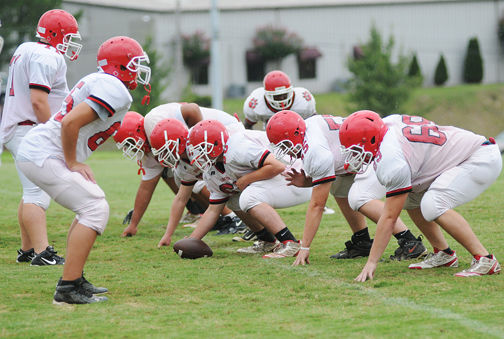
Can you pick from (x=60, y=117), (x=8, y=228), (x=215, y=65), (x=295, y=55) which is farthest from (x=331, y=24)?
(x=60, y=117)

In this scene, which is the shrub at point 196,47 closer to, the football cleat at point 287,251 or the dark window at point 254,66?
the dark window at point 254,66

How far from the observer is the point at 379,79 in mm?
28953

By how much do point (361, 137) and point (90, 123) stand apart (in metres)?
1.82

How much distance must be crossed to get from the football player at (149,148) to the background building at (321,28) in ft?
96.6

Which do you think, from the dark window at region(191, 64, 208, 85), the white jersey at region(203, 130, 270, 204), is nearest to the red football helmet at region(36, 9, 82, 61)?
the white jersey at region(203, 130, 270, 204)

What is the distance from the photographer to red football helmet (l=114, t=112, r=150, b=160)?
6.46m

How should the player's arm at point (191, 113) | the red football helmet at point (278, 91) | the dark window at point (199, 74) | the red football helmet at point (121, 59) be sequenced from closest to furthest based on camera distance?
the red football helmet at point (121, 59) < the player's arm at point (191, 113) < the red football helmet at point (278, 91) < the dark window at point (199, 74)

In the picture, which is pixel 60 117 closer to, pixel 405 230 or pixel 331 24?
pixel 405 230

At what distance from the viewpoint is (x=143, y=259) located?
5.75 meters

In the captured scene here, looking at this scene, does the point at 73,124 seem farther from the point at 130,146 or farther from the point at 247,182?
the point at 130,146

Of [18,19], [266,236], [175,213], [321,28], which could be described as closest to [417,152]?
[266,236]

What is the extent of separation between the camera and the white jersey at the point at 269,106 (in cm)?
757

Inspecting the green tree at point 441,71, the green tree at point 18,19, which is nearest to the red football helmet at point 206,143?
the green tree at point 18,19

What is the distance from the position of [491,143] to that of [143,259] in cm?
296
